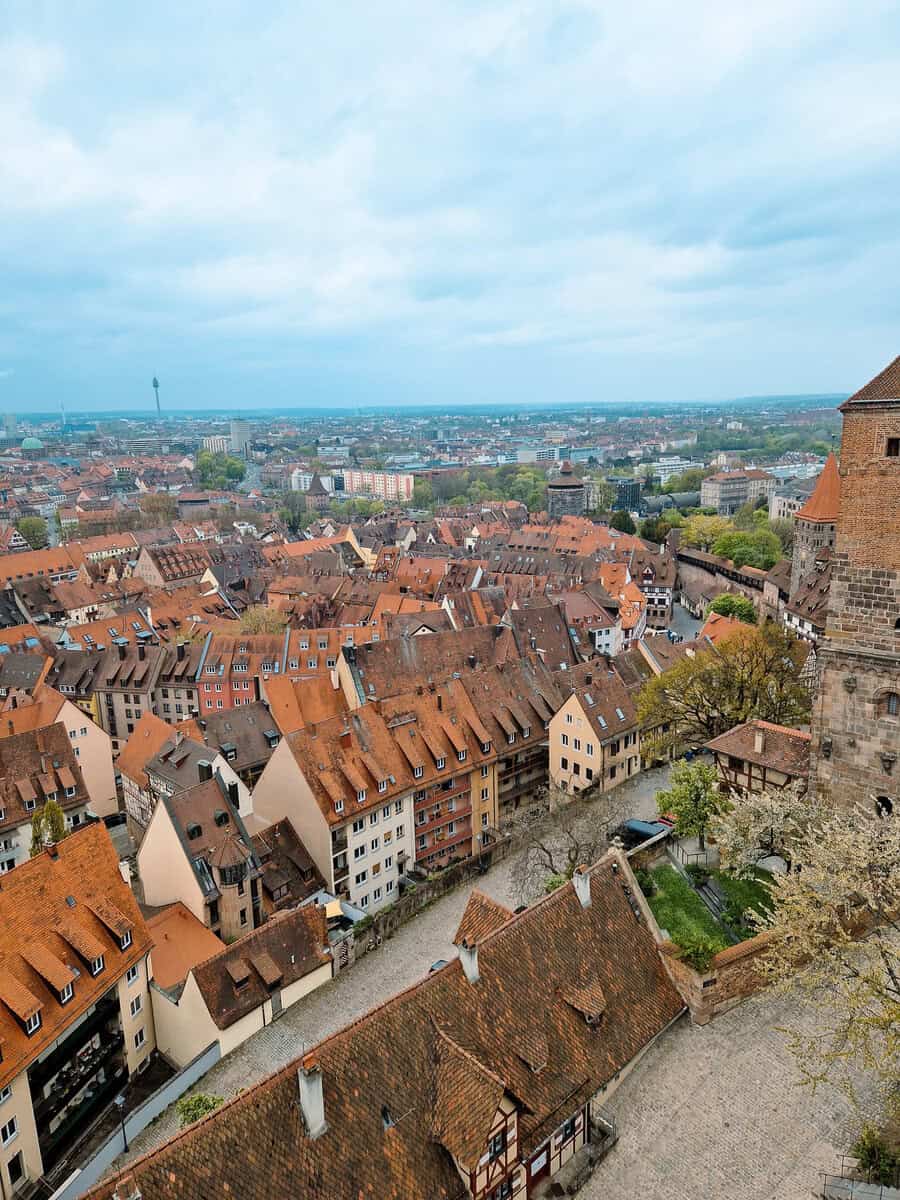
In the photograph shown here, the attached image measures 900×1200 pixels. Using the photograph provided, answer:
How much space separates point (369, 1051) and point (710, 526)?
12174 centimetres

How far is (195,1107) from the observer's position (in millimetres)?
22234

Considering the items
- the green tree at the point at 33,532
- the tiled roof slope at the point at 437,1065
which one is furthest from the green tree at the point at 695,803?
the green tree at the point at 33,532

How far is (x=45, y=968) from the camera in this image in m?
26.6

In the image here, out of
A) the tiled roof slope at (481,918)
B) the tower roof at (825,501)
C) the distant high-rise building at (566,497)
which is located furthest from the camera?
the distant high-rise building at (566,497)

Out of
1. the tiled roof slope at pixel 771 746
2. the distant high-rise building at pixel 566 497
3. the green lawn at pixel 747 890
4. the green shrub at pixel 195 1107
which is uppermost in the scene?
the tiled roof slope at pixel 771 746

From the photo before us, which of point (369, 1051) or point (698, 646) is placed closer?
point (369, 1051)

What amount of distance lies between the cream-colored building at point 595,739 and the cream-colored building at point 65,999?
24277 millimetres

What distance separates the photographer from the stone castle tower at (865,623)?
79.6ft

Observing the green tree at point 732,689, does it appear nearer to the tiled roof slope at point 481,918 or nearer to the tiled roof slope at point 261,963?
the tiled roof slope at point 481,918

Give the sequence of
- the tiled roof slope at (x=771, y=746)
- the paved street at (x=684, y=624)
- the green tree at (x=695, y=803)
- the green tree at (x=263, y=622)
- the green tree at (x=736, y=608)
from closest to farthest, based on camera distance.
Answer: the green tree at (x=695, y=803)
the tiled roof slope at (x=771, y=746)
the green tree at (x=263, y=622)
the green tree at (x=736, y=608)
the paved street at (x=684, y=624)

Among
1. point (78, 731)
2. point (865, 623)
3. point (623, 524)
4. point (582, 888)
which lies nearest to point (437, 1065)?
point (582, 888)

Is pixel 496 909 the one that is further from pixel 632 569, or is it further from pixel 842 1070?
pixel 632 569

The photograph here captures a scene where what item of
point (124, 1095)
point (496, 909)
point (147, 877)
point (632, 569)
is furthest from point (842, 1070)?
point (632, 569)

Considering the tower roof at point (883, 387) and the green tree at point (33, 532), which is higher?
the tower roof at point (883, 387)
